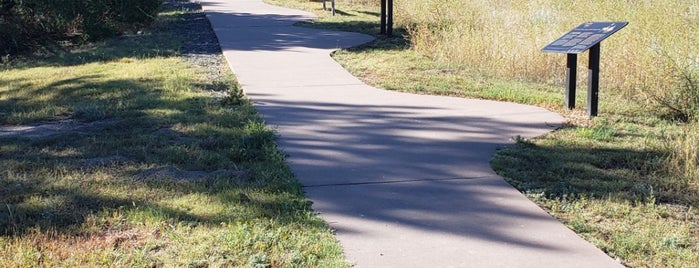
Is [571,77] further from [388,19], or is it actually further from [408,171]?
[388,19]

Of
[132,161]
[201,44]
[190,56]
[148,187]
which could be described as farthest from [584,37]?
[201,44]

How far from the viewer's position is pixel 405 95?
9.20 m

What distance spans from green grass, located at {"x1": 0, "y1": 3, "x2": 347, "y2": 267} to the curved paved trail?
26cm

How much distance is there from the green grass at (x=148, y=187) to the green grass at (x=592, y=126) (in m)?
1.65

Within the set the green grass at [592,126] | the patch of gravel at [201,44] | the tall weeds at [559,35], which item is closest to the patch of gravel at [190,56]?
the patch of gravel at [201,44]

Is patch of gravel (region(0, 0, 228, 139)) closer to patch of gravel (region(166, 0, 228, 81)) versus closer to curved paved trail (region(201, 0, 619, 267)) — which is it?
patch of gravel (region(166, 0, 228, 81))

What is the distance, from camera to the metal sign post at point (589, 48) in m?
7.75

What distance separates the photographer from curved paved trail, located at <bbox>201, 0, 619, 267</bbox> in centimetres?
455

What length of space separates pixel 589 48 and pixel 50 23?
32.9ft

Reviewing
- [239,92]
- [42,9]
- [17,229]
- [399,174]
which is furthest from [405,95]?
[42,9]

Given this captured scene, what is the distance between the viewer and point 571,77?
814 cm

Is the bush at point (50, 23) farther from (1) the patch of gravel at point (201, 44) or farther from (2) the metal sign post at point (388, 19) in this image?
(2) the metal sign post at point (388, 19)

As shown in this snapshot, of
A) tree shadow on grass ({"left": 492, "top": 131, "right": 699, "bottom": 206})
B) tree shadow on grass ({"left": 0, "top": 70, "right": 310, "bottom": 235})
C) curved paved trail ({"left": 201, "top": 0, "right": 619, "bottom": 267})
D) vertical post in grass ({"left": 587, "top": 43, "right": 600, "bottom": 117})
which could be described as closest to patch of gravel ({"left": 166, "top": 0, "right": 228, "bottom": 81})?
curved paved trail ({"left": 201, "top": 0, "right": 619, "bottom": 267})

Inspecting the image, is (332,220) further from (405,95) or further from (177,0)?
(177,0)
